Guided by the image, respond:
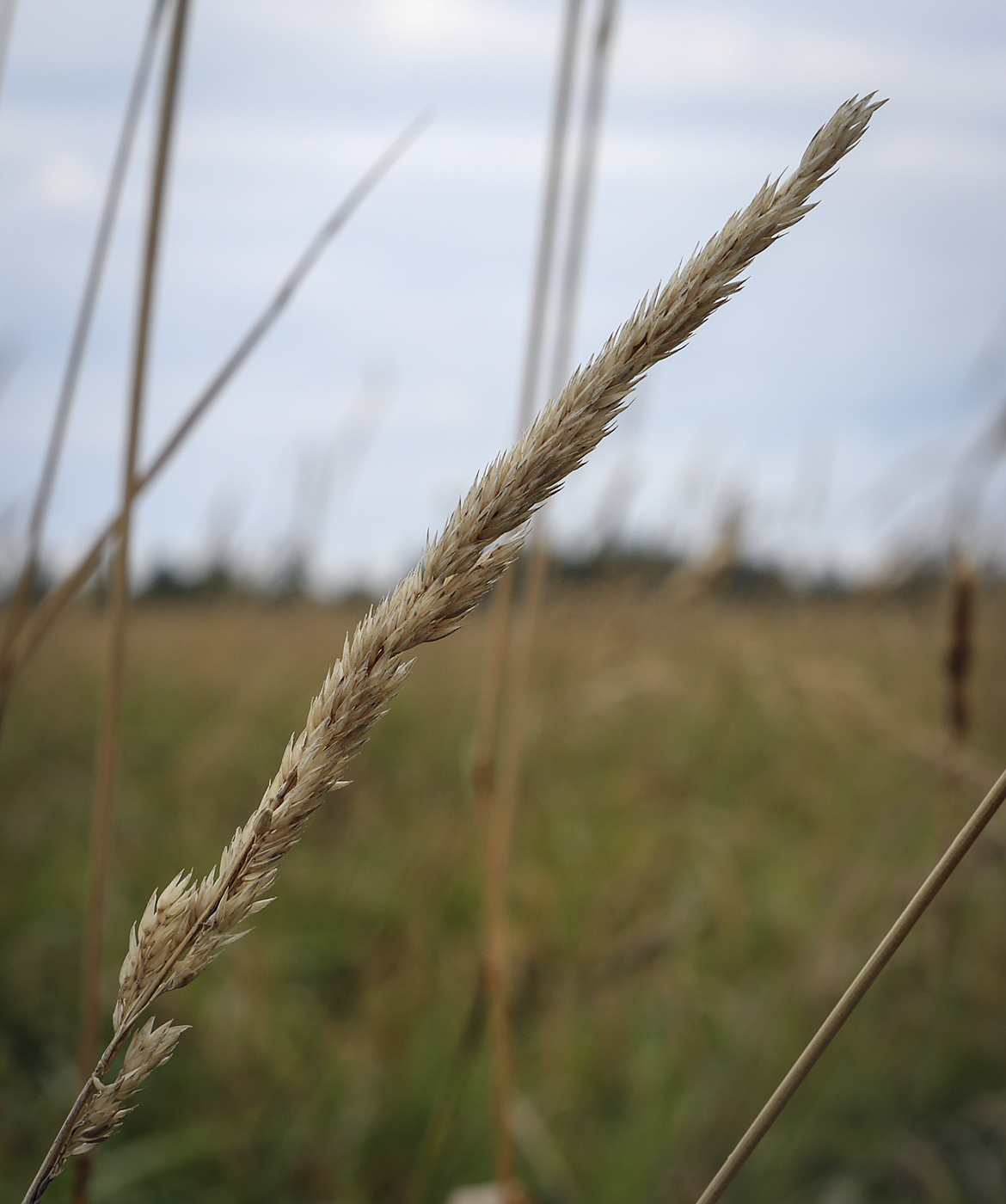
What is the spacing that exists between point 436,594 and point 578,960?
151cm

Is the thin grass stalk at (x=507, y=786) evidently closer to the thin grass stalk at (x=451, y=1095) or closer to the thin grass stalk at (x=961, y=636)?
the thin grass stalk at (x=451, y=1095)

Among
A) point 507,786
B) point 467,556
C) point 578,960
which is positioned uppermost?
point 467,556

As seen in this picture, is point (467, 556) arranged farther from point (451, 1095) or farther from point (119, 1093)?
point (451, 1095)

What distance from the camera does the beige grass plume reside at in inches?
8.8

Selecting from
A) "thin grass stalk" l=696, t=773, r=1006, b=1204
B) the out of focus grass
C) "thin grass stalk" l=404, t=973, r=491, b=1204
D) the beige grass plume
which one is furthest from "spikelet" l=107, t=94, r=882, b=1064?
the out of focus grass

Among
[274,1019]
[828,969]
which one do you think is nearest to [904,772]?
[828,969]

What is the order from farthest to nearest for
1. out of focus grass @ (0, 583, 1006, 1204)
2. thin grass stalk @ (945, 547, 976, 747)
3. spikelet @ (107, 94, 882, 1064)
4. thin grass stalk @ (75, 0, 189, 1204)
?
out of focus grass @ (0, 583, 1006, 1204)
thin grass stalk @ (945, 547, 976, 747)
thin grass stalk @ (75, 0, 189, 1204)
spikelet @ (107, 94, 882, 1064)

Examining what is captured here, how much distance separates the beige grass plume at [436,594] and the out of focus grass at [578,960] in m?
0.65

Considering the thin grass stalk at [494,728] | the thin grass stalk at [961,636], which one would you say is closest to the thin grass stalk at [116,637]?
the thin grass stalk at [494,728]

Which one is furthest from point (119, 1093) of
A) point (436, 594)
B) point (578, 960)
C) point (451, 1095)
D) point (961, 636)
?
point (578, 960)

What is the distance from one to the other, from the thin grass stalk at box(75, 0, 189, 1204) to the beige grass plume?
284mm

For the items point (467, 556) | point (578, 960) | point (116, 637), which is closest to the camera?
point (467, 556)

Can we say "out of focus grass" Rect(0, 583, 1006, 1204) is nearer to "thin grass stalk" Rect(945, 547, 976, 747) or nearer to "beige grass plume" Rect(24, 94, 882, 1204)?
"thin grass stalk" Rect(945, 547, 976, 747)

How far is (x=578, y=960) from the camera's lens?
Result: 160 cm
